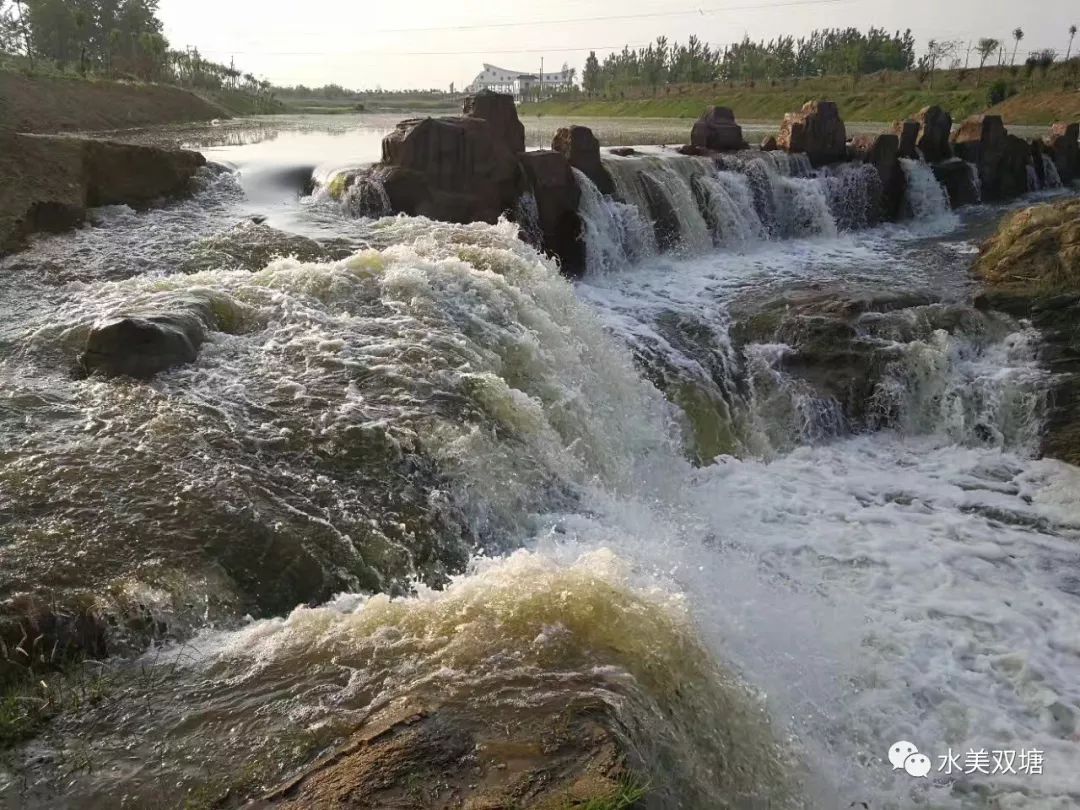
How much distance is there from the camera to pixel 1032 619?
18.6 ft

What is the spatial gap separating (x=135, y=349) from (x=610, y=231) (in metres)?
8.63

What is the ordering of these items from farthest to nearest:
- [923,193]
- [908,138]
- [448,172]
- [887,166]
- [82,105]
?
1. [82,105]
2. [908,138]
3. [923,193]
4. [887,166]
5. [448,172]

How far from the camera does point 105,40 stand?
49094 millimetres

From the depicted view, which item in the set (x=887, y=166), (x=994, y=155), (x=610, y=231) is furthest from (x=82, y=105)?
(x=994, y=155)

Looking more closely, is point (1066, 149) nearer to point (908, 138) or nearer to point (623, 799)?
point (908, 138)

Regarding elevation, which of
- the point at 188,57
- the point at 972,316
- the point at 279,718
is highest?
the point at 188,57

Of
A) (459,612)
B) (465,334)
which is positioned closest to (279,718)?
(459,612)

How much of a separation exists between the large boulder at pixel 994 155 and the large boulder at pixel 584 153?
11991 mm

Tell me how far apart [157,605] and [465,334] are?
150 inches

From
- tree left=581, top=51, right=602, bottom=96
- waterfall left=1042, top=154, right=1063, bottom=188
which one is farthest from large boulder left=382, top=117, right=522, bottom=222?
tree left=581, top=51, right=602, bottom=96

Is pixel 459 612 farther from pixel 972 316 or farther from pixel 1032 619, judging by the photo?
pixel 972 316

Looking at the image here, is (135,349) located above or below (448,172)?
below

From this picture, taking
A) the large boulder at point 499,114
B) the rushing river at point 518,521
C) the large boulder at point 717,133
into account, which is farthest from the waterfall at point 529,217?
the large boulder at point 717,133

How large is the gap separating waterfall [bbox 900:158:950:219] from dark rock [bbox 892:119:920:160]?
1.49 feet
